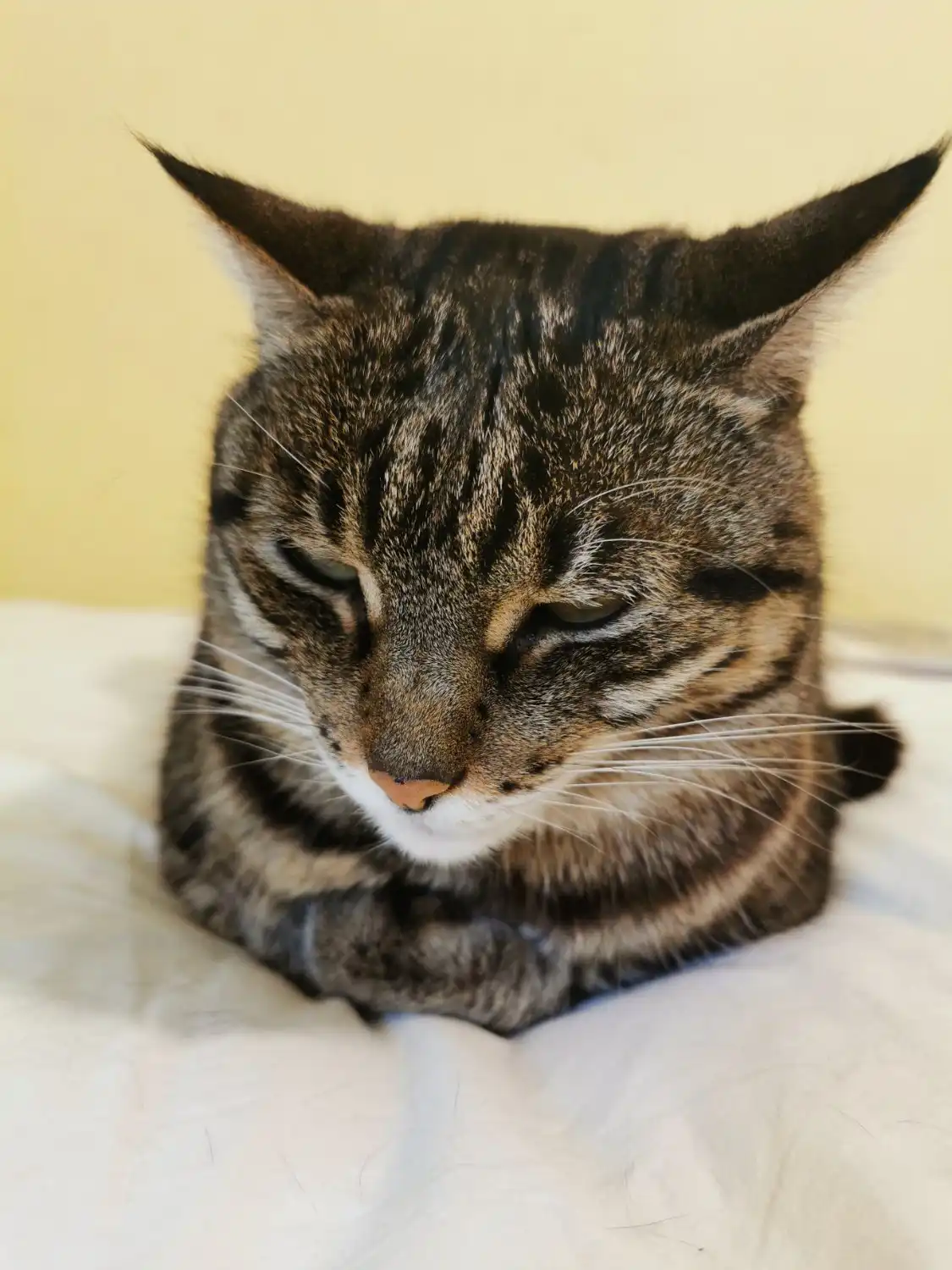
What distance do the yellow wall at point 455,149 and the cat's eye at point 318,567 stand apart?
443 mm

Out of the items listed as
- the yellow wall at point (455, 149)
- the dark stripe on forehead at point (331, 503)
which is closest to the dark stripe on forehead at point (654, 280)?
the dark stripe on forehead at point (331, 503)

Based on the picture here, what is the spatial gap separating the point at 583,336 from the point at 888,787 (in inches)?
23.3

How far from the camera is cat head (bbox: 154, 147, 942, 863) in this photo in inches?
21.9

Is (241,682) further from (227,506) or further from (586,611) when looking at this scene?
(586,611)

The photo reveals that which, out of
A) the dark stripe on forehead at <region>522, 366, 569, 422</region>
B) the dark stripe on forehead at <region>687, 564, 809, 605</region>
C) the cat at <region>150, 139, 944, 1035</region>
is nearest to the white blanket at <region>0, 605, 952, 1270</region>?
the cat at <region>150, 139, 944, 1035</region>

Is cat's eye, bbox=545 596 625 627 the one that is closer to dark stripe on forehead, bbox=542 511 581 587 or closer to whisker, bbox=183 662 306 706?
dark stripe on forehead, bbox=542 511 581 587

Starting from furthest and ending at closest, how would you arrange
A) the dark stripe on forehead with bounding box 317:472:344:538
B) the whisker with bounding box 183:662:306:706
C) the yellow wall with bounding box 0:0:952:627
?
1. the yellow wall with bounding box 0:0:952:627
2. the whisker with bounding box 183:662:306:706
3. the dark stripe on forehead with bounding box 317:472:344:538

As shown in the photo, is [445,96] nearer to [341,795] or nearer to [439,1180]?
[341,795]

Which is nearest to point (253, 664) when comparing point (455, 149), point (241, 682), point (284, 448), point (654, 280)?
point (241, 682)

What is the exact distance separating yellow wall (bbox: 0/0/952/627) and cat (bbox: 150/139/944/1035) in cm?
41

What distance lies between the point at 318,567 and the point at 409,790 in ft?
0.52

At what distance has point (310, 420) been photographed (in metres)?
0.61

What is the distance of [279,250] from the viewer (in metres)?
0.61

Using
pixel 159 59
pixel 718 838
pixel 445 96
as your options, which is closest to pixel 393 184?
pixel 445 96
